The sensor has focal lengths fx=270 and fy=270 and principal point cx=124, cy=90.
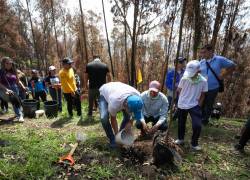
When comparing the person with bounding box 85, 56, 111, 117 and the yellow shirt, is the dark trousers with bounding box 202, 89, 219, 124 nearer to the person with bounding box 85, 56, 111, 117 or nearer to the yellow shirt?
the person with bounding box 85, 56, 111, 117

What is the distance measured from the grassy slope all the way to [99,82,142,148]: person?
0.55 metres

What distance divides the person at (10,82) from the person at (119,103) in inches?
112

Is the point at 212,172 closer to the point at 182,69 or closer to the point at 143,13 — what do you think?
the point at 182,69

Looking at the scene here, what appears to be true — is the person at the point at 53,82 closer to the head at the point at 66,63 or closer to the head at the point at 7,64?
the head at the point at 66,63

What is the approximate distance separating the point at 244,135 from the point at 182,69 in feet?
8.06

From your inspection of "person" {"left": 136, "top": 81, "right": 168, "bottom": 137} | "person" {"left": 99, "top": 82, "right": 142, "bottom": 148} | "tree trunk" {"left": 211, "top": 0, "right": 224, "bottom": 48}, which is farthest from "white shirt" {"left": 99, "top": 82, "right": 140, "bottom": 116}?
"tree trunk" {"left": 211, "top": 0, "right": 224, "bottom": 48}

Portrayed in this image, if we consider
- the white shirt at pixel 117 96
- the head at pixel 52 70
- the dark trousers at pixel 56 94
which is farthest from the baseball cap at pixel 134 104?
the head at pixel 52 70

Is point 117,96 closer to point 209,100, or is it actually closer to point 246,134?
point 246,134

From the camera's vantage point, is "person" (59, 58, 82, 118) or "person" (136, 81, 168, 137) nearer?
"person" (136, 81, 168, 137)

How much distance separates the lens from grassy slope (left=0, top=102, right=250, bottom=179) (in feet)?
13.5

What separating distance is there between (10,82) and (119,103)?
3.89 m

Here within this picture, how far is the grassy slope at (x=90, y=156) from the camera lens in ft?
13.5

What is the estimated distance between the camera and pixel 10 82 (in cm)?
686

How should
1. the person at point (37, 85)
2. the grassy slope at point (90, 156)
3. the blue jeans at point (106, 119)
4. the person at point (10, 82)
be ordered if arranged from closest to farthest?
the grassy slope at point (90, 156) < the blue jeans at point (106, 119) < the person at point (10, 82) < the person at point (37, 85)
